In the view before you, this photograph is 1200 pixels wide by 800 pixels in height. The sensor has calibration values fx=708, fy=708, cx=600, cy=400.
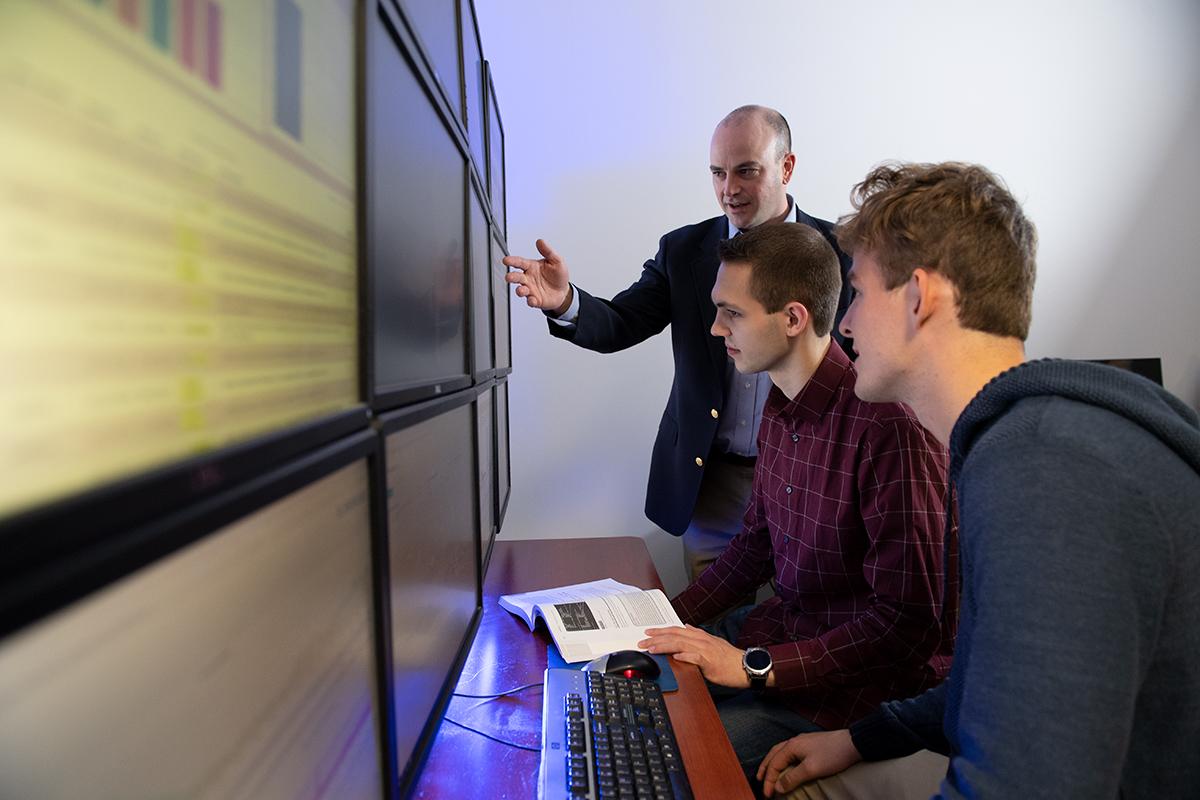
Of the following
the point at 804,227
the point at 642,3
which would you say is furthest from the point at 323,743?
the point at 642,3

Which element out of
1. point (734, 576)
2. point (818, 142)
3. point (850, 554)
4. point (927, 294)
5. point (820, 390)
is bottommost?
point (734, 576)

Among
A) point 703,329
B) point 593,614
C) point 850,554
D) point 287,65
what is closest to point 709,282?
point 703,329

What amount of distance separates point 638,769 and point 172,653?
600mm

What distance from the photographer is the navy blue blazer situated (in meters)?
1.94

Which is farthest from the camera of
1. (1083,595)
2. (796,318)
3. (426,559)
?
(796,318)

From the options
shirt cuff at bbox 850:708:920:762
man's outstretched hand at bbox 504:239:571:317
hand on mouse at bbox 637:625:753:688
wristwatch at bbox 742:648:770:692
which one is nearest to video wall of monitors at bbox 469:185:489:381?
man's outstretched hand at bbox 504:239:571:317

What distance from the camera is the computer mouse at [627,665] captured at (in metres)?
0.99

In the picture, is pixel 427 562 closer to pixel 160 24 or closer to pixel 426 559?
pixel 426 559

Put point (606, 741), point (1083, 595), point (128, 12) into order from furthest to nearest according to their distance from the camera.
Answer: point (606, 741), point (1083, 595), point (128, 12)

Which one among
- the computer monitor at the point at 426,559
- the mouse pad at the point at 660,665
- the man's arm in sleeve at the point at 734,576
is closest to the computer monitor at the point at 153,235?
the computer monitor at the point at 426,559

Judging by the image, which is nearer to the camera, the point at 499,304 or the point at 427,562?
the point at 427,562

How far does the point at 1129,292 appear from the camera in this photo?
2465 millimetres

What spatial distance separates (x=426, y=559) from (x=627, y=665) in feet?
1.47

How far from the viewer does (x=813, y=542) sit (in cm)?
126
